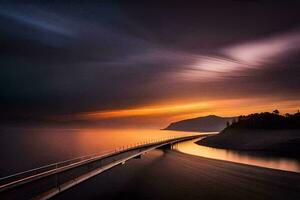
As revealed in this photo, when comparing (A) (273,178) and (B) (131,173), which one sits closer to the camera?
(A) (273,178)

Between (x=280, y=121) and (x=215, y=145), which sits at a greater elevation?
(x=280, y=121)

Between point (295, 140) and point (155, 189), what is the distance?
321 ft

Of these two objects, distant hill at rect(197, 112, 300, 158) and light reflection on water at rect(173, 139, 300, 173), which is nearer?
light reflection on water at rect(173, 139, 300, 173)

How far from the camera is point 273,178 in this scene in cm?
3781

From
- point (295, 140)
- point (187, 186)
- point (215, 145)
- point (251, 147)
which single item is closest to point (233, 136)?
point (215, 145)

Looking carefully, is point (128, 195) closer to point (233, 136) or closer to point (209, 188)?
point (209, 188)

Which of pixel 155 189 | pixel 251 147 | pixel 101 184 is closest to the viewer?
pixel 155 189

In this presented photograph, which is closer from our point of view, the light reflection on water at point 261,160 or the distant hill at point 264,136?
the light reflection on water at point 261,160

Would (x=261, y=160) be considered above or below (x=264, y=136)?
below

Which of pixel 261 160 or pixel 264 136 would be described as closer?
pixel 261 160

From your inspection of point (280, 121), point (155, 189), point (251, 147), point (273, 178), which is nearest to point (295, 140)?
point (251, 147)

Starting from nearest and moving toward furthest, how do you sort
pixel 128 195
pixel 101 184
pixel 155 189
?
pixel 128 195
pixel 155 189
pixel 101 184

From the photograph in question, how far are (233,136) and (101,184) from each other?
433 feet

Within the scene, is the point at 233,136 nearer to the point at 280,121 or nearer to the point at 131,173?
the point at 280,121
